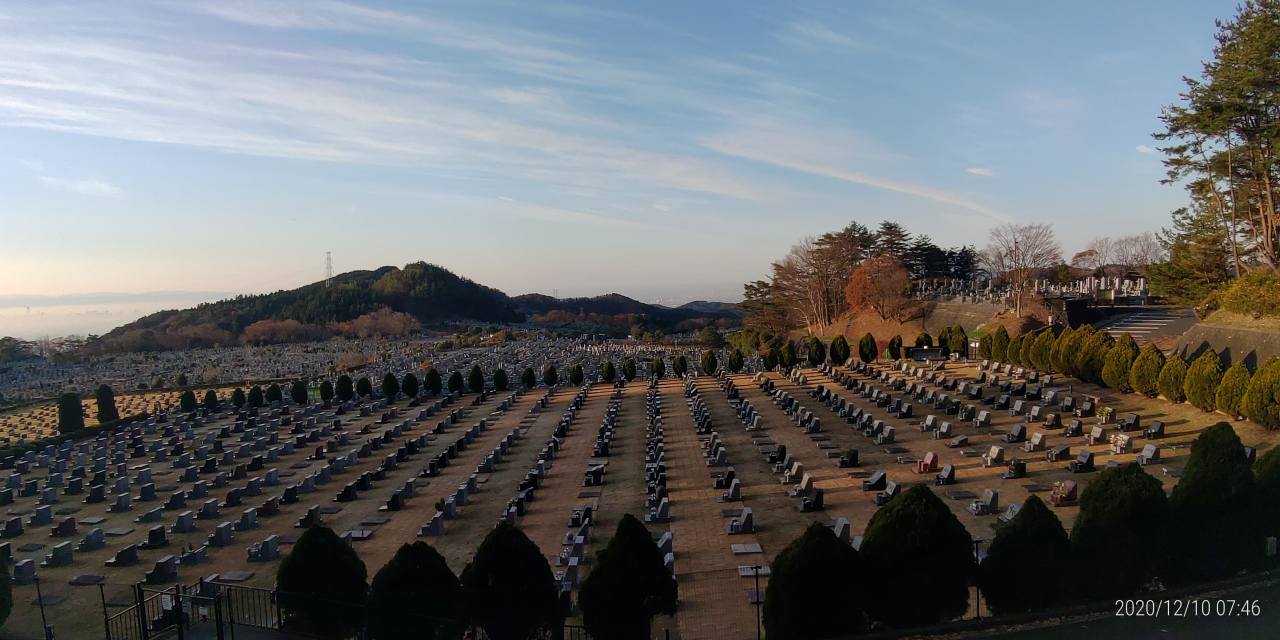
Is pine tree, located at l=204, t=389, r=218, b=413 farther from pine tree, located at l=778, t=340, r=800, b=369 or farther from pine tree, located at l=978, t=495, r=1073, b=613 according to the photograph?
pine tree, located at l=978, t=495, r=1073, b=613

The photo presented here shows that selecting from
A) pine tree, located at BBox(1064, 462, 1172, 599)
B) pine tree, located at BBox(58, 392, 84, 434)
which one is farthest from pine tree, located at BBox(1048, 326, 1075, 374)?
pine tree, located at BBox(58, 392, 84, 434)

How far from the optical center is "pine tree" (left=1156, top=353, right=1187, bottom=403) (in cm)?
2161

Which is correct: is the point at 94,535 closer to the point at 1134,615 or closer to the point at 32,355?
the point at 1134,615

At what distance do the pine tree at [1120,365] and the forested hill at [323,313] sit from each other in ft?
338

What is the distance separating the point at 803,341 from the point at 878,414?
31.2 m

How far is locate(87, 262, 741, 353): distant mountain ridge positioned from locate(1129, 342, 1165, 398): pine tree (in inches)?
3101

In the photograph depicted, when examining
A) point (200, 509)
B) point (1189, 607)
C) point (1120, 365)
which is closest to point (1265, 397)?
point (1120, 365)

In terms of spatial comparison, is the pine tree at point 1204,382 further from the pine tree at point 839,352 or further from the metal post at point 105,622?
the metal post at point 105,622

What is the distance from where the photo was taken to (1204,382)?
20031 mm

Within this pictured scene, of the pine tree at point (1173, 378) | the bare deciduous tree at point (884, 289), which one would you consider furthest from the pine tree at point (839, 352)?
the pine tree at point (1173, 378)

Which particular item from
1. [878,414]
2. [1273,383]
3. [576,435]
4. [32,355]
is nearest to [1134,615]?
[1273,383]

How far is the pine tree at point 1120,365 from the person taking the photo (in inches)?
959

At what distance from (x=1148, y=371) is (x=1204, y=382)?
309cm

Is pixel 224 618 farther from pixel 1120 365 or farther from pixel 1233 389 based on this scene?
pixel 1120 365
